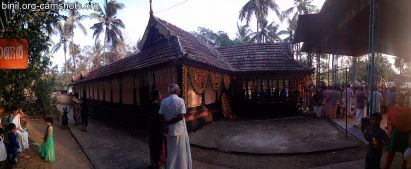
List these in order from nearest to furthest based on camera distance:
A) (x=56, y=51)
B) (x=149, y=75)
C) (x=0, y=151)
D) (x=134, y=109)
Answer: (x=0, y=151) → (x=149, y=75) → (x=134, y=109) → (x=56, y=51)

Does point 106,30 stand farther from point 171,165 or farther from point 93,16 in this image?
point 171,165

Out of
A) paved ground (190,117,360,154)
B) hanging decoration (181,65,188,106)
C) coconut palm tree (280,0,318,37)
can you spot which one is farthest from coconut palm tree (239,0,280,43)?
hanging decoration (181,65,188,106)

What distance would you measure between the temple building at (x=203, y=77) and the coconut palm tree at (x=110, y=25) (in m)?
17.8

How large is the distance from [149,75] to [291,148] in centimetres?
610

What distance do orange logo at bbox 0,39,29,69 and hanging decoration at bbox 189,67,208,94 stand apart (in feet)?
17.6

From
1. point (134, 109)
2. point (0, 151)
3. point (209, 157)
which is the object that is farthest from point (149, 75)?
point (0, 151)

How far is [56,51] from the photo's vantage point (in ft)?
140

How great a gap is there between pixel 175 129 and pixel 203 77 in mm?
6197

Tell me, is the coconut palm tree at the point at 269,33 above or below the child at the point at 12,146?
above

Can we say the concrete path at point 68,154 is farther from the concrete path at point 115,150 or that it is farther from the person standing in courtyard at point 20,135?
the person standing in courtyard at point 20,135

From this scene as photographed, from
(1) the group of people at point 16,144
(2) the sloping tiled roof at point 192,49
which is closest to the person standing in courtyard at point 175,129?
(1) the group of people at point 16,144

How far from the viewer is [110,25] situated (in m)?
36.2

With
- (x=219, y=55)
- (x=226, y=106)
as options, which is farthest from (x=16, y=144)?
(x=219, y=55)

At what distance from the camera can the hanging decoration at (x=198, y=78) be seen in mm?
10406
